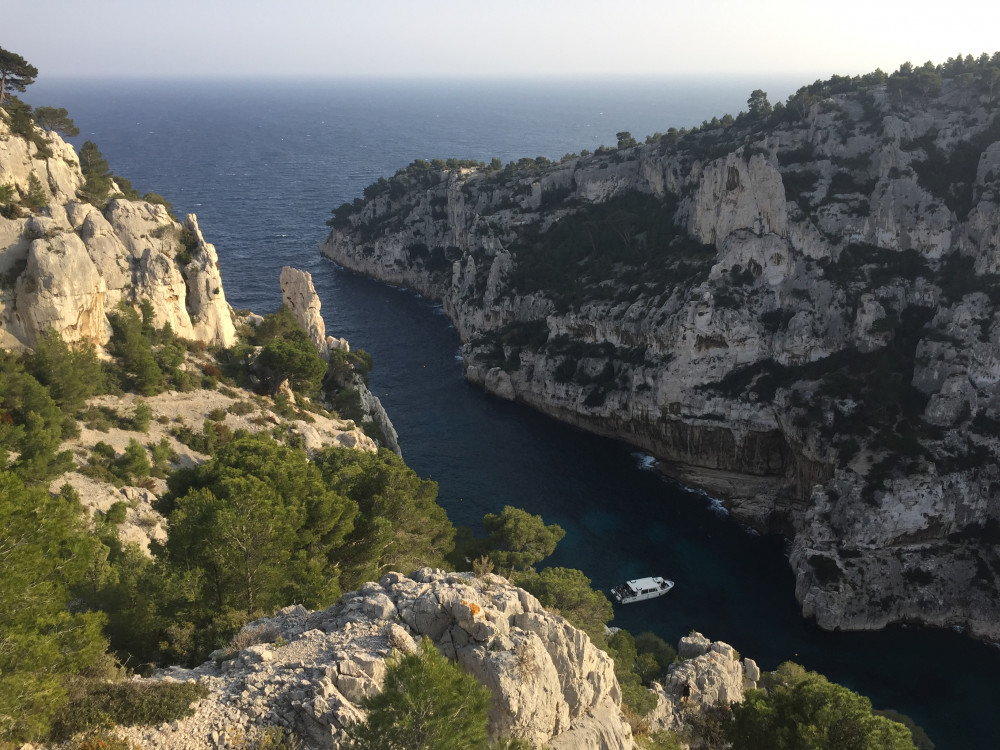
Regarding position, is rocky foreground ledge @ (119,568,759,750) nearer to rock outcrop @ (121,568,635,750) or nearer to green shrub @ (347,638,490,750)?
rock outcrop @ (121,568,635,750)

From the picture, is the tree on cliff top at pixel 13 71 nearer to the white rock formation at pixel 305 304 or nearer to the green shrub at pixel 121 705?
the white rock formation at pixel 305 304

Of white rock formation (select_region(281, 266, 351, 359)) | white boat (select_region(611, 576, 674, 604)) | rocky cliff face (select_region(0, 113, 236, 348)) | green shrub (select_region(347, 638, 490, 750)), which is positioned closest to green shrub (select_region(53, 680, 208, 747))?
green shrub (select_region(347, 638, 490, 750))

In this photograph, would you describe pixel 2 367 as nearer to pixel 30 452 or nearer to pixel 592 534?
pixel 30 452

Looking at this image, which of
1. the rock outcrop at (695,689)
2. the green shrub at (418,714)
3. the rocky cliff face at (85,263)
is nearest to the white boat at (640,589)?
the rock outcrop at (695,689)

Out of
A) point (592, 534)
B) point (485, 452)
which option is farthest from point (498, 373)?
point (592, 534)

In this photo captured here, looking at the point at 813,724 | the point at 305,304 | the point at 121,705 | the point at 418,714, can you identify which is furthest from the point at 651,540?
the point at 121,705
